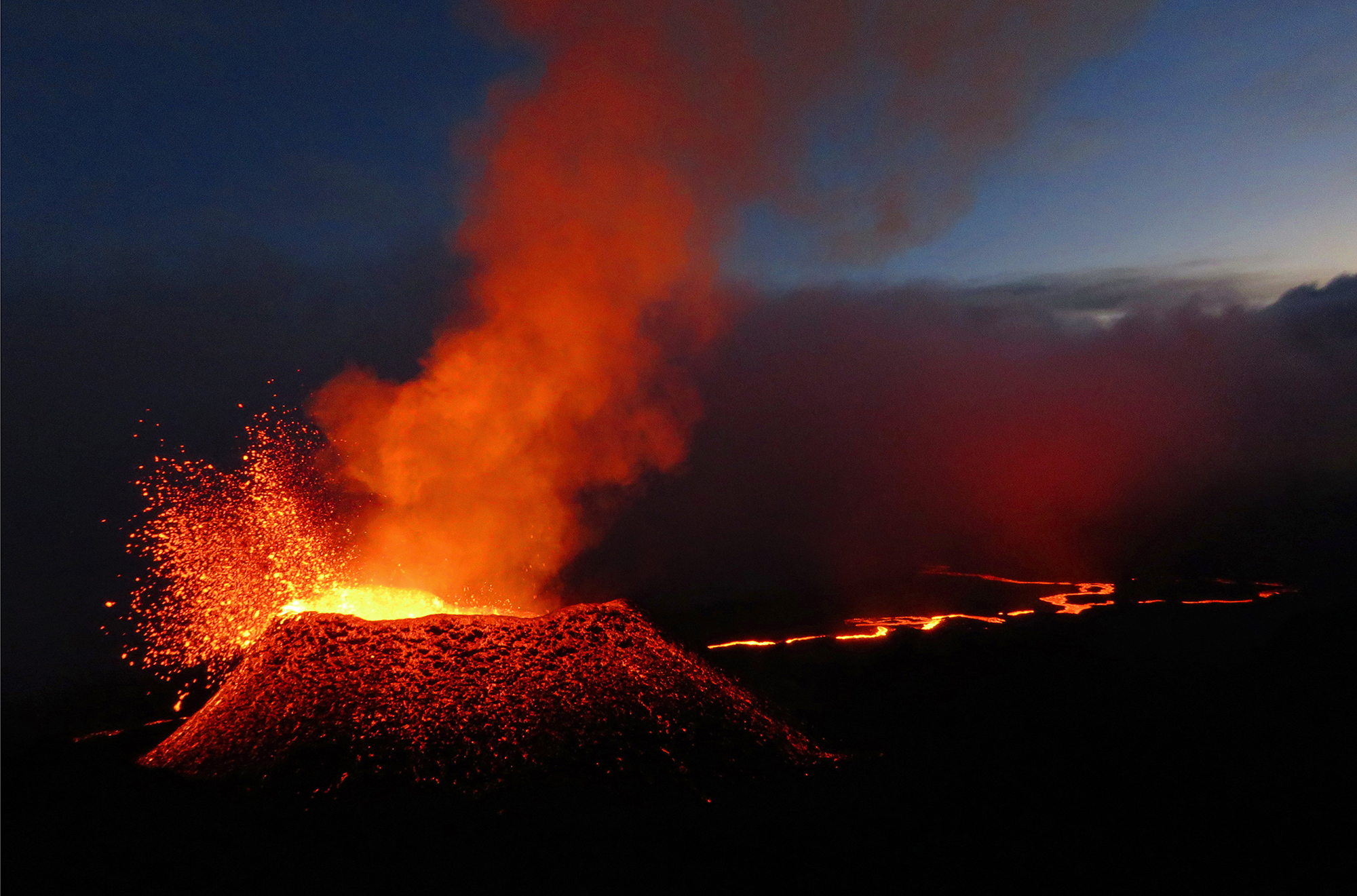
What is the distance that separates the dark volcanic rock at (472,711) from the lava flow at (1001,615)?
6.94 m

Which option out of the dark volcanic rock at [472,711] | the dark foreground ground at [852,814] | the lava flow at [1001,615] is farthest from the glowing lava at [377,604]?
the lava flow at [1001,615]

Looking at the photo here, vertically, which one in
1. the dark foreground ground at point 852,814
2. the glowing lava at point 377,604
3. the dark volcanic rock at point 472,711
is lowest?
the dark foreground ground at point 852,814

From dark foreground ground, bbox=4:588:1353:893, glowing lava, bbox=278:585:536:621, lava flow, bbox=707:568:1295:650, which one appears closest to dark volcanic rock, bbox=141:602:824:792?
dark foreground ground, bbox=4:588:1353:893

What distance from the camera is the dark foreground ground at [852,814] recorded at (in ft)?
27.9

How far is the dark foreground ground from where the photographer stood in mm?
8500

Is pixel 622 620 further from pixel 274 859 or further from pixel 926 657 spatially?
pixel 926 657

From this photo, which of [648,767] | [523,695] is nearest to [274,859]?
[523,695]

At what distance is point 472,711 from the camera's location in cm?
1127

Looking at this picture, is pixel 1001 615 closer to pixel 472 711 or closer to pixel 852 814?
pixel 852 814

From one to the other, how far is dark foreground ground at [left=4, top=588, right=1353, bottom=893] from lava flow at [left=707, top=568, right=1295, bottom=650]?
5598mm

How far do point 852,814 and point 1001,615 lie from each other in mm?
16166

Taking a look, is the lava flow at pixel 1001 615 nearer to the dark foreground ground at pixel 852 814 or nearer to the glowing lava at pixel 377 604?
the dark foreground ground at pixel 852 814

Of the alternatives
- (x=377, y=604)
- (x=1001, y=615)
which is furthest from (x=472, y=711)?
(x=1001, y=615)

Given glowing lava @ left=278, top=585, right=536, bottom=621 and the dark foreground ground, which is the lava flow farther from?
glowing lava @ left=278, top=585, right=536, bottom=621
